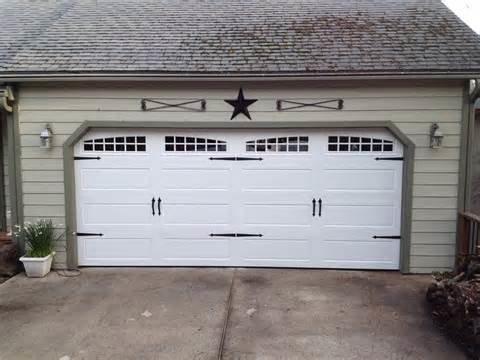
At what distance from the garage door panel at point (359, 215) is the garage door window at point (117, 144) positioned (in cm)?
280

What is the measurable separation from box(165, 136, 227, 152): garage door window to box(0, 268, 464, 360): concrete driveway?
5.66 ft

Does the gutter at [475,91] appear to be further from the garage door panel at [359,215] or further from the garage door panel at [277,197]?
the garage door panel at [277,197]

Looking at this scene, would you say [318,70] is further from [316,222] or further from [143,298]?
[143,298]

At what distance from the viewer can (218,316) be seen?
13.1ft

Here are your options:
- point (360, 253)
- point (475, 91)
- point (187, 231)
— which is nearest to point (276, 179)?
point (187, 231)

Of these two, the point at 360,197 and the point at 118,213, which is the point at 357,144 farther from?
the point at 118,213

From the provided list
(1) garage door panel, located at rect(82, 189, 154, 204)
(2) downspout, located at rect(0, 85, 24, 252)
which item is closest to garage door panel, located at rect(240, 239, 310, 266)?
(1) garage door panel, located at rect(82, 189, 154, 204)

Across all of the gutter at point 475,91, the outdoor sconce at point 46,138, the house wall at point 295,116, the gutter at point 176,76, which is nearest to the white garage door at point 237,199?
the house wall at point 295,116

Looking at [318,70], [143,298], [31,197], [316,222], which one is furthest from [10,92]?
[316,222]

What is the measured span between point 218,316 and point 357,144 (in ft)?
9.87

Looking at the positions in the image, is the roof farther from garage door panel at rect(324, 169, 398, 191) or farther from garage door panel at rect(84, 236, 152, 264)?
garage door panel at rect(84, 236, 152, 264)

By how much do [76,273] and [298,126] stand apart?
12.1ft

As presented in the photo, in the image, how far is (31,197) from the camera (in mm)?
5445

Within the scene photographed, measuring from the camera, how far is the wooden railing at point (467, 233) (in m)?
4.83
